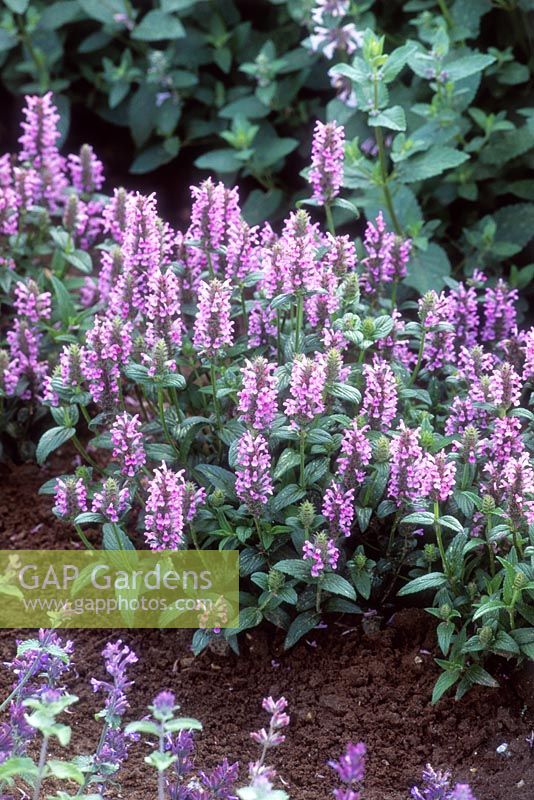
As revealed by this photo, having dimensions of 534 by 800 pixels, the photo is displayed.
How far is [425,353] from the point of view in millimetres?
3707

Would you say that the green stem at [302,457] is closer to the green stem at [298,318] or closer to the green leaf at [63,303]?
the green stem at [298,318]

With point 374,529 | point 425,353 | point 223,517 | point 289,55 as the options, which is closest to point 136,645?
point 223,517

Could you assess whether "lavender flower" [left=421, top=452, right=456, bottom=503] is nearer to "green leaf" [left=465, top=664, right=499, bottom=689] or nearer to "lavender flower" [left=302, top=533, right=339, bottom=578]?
"lavender flower" [left=302, top=533, right=339, bottom=578]

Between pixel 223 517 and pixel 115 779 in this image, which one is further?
pixel 223 517

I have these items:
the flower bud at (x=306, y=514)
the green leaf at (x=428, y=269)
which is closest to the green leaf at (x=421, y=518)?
the flower bud at (x=306, y=514)

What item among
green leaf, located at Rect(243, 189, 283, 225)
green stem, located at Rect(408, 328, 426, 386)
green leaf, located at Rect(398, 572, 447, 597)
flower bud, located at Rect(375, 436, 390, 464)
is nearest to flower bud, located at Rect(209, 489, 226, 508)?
flower bud, located at Rect(375, 436, 390, 464)

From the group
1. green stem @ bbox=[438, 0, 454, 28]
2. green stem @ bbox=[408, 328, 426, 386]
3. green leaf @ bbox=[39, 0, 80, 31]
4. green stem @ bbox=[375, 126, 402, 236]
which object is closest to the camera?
green stem @ bbox=[408, 328, 426, 386]

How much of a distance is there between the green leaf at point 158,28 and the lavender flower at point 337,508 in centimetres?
288

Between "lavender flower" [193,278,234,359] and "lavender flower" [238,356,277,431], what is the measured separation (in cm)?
15

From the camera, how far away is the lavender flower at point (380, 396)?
3.23 metres

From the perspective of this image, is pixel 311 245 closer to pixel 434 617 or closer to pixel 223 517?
pixel 223 517

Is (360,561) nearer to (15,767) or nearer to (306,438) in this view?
(306,438)

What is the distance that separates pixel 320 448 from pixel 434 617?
0.64m

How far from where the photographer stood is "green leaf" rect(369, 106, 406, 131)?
162 inches
